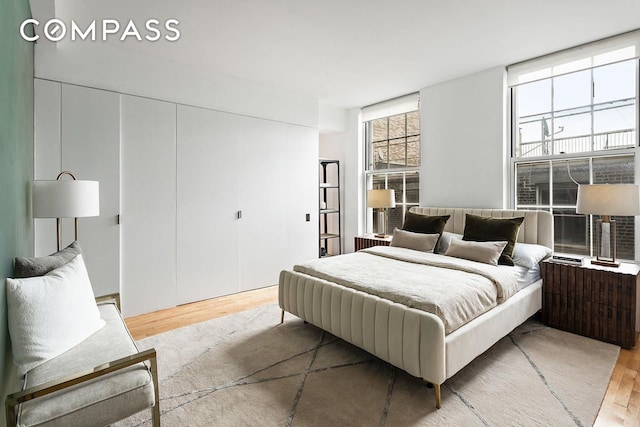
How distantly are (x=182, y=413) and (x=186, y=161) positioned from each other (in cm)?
262

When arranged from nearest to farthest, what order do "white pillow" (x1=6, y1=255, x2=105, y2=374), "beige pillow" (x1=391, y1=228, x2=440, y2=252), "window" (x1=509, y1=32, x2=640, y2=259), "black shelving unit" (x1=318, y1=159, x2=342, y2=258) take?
"white pillow" (x1=6, y1=255, x2=105, y2=374) → "window" (x1=509, y1=32, x2=640, y2=259) → "beige pillow" (x1=391, y1=228, x2=440, y2=252) → "black shelving unit" (x1=318, y1=159, x2=342, y2=258)

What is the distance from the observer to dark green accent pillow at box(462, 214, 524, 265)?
312cm

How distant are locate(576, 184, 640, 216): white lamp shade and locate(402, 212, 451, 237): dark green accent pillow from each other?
50.8 inches

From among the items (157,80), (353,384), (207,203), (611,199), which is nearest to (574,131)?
(611,199)

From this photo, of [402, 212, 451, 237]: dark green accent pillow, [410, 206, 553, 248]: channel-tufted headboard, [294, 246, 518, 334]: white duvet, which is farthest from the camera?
[402, 212, 451, 237]: dark green accent pillow

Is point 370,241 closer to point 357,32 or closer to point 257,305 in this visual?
point 257,305

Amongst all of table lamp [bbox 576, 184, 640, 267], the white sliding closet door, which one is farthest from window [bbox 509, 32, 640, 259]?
the white sliding closet door

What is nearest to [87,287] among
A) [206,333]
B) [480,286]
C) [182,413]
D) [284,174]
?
[182,413]

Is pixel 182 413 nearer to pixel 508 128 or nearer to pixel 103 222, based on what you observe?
pixel 103 222

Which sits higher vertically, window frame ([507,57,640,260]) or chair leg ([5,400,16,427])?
window frame ([507,57,640,260])

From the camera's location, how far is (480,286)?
7.81 feet

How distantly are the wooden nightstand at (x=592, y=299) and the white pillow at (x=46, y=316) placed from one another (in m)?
3.56

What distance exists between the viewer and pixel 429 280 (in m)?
2.46

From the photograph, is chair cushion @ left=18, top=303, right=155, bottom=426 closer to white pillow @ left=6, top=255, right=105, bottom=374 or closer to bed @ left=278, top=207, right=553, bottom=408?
white pillow @ left=6, top=255, right=105, bottom=374
